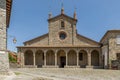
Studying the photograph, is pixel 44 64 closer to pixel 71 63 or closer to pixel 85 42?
pixel 71 63

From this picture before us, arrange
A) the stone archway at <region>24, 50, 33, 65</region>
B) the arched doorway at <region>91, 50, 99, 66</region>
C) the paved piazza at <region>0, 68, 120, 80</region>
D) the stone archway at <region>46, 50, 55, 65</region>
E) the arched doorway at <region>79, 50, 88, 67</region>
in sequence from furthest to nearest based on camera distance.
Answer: the stone archway at <region>24, 50, 33, 65</region> < the stone archway at <region>46, 50, 55, 65</region> < the arched doorway at <region>79, 50, 88, 67</region> < the arched doorway at <region>91, 50, 99, 66</region> < the paved piazza at <region>0, 68, 120, 80</region>

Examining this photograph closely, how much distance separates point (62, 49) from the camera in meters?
44.1

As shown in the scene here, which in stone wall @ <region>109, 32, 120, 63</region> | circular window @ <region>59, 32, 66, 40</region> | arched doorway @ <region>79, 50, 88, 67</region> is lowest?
arched doorway @ <region>79, 50, 88, 67</region>

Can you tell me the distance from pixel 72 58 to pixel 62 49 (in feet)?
8.63

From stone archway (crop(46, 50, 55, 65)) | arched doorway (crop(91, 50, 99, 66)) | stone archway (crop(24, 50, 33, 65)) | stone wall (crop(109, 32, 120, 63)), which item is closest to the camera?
stone wall (crop(109, 32, 120, 63))

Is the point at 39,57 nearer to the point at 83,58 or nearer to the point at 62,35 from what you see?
the point at 62,35

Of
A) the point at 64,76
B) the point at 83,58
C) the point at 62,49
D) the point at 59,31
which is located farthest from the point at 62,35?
the point at 64,76

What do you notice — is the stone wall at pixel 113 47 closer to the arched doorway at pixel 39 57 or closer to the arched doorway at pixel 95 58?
the arched doorway at pixel 95 58

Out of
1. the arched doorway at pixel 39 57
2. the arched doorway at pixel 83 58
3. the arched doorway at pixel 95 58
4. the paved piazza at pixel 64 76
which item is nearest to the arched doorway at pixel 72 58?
the arched doorway at pixel 83 58

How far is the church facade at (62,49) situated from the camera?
43.6 m

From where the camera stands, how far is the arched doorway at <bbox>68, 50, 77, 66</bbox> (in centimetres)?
4484

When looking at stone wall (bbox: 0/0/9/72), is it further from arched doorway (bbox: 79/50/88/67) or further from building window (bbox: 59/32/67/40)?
arched doorway (bbox: 79/50/88/67)

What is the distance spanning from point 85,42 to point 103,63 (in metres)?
4.82

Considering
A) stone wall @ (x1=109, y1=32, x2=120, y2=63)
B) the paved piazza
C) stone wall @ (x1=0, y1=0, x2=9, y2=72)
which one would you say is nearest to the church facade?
stone wall @ (x1=109, y1=32, x2=120, y2=63)
